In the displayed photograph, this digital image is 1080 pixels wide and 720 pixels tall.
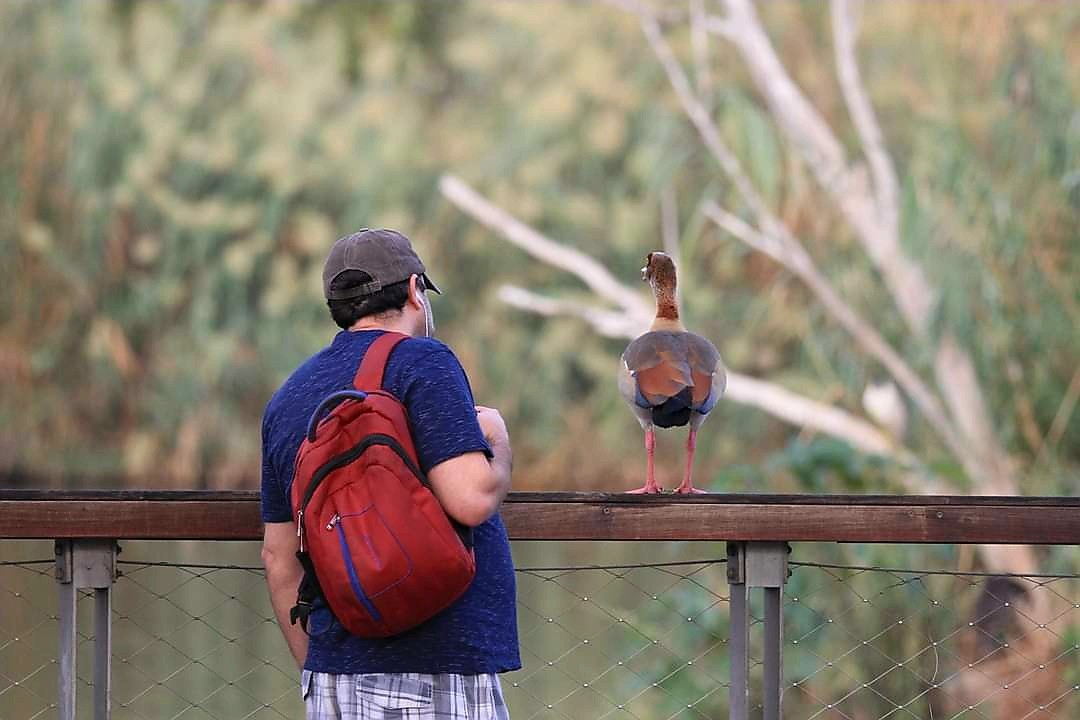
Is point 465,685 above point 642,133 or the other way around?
the other way around

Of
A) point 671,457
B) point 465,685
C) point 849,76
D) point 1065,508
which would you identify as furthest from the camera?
point 671,457

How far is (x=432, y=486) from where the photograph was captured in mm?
2020

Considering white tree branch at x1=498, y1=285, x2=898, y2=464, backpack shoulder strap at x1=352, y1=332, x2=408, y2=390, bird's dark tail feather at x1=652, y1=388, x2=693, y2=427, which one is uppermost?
white tree branch at x1=498, y1=285, x2=898, y2=464

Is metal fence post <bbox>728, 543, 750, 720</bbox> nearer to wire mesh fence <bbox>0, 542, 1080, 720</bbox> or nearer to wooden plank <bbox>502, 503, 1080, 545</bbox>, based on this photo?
wooden plank <bbox>502, 503, 1080, 545</bbox>

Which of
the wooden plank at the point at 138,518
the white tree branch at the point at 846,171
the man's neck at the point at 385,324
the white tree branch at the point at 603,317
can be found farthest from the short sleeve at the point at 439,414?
the white tree branch at the point at 846,171

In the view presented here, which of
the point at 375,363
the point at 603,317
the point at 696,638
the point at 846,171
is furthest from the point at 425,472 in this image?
the point at 846,171

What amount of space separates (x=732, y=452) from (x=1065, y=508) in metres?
7.61

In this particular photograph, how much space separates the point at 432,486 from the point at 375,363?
7.7 inches

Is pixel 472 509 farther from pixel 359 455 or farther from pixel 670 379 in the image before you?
pixel 670 379

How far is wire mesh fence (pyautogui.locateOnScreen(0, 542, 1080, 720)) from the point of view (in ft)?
15.6

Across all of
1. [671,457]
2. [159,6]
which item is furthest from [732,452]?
[159,6]

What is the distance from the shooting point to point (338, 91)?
1335 cm

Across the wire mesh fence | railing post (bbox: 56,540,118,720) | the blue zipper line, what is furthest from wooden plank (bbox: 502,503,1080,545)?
the wire mesh fence

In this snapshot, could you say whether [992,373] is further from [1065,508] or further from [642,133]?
[642,133]
